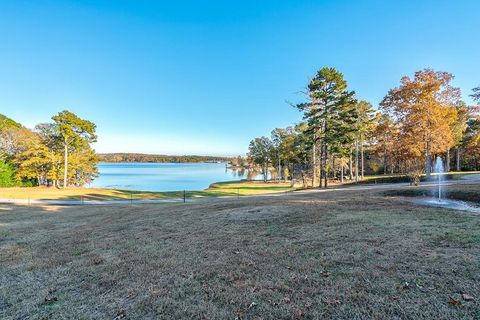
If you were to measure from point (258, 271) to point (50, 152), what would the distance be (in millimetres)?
35315

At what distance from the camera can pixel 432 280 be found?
313 centimetres

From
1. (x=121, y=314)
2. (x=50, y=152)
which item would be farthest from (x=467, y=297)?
(x=50, y=152)

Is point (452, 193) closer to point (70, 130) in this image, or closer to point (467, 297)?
point (467, 297)

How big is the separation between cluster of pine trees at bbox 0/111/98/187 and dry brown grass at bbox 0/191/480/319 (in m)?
27.2

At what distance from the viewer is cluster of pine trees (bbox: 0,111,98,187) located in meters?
29.3

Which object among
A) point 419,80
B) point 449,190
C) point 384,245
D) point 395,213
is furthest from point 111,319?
point 419,80

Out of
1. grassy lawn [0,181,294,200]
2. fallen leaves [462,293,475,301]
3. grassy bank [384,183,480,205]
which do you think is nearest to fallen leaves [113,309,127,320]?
fallen leaves [462,293,475,301]

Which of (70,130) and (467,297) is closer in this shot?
(467,297)

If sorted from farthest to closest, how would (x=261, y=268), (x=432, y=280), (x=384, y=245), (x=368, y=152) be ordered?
(x=368, y=152) → (x=384, y=245) → (x=261, y=268) → (x=432, y=280)

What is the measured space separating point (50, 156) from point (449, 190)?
120 feet

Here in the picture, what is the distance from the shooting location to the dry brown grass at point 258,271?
2791 millimetres

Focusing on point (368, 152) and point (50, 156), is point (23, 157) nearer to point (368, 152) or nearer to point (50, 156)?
point (50, 156)

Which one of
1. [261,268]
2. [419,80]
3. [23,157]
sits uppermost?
[419,80]

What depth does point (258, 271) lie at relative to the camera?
3783mm
